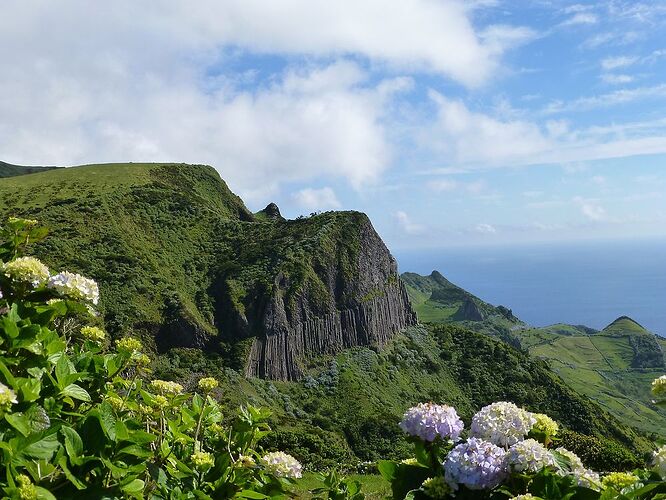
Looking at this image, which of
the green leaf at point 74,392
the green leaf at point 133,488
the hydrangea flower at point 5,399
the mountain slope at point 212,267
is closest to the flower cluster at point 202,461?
the green leaf at point 133,488

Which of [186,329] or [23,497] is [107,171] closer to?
[186,329]

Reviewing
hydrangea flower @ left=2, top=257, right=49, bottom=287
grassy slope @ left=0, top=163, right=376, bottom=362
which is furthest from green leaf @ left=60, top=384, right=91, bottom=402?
grassy slope @ left=0, top=163, right=376, bottom=362

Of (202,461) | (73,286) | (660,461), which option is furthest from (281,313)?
(660,461)

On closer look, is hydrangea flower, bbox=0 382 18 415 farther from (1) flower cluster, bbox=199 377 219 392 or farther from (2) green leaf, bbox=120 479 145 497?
Answer: (1) flower cluster, bbox=199 377 219 392

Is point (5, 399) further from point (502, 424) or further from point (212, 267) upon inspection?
point (212, 267)

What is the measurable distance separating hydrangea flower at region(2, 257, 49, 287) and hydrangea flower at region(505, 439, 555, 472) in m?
4.14

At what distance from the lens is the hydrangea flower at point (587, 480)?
3289 millimetres

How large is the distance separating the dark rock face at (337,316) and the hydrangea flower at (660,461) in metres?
102

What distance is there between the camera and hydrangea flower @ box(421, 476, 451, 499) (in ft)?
11.1

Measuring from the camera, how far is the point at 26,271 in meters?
4.62

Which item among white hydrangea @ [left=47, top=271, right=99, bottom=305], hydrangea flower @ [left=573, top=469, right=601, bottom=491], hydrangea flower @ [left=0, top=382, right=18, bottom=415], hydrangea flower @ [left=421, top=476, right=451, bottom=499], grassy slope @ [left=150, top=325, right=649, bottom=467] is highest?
white hydrangea @ [left=47, top=271, right=99, bottom=305]

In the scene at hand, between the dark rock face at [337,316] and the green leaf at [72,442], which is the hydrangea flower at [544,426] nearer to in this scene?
the green leaf at [72,442]

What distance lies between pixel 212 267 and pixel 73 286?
116606mm

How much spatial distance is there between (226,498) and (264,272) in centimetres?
11534
